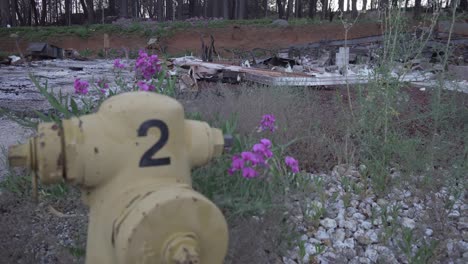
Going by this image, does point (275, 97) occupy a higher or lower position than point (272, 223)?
higher

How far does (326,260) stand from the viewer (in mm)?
2223

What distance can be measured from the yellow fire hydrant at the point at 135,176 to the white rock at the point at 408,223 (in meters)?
1.53

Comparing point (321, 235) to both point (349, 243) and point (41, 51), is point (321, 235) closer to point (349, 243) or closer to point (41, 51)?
point (349, 243)

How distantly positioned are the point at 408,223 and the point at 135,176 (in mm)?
1791

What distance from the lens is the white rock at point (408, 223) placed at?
2.48 metres

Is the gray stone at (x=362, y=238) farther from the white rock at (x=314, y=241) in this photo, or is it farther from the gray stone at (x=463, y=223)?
the gray stone at (x=463, y=223)

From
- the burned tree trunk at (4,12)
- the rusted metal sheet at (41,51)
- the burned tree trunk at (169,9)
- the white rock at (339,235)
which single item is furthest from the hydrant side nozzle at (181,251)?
the burned tree trunk at (169,9)

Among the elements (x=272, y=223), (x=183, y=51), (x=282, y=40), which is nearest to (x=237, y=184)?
(x=272, y=223)

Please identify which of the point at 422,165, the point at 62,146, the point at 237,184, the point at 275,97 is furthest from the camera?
the point at 275,97

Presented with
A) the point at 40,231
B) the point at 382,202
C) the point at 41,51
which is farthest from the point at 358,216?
the point at 41,51

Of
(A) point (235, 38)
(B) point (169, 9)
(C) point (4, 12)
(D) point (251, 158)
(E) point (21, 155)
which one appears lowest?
(D) point (251, 158)

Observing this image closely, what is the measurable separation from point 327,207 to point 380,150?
0.82 metres

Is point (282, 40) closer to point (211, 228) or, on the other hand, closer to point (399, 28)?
point (399, 28)

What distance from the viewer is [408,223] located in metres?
2.52
